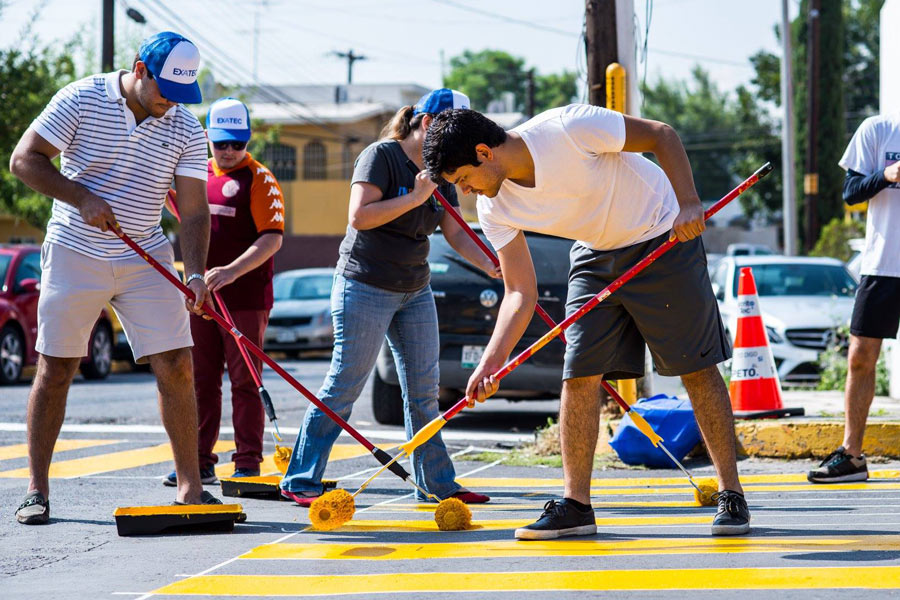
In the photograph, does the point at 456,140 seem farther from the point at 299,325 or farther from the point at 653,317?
the point at 299,325

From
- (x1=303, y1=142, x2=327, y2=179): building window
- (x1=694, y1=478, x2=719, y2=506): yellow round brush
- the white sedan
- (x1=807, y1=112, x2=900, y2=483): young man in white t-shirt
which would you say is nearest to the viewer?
(x1=694, y1=478, x2=719, y2=506): yellow round brush

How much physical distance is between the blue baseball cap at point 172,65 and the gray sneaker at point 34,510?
176cm

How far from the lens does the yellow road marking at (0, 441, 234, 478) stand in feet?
23.1

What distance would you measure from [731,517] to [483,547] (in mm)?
923

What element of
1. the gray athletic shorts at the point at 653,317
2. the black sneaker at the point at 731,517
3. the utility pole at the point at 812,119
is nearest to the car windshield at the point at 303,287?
the utility pole at the point at 812,119

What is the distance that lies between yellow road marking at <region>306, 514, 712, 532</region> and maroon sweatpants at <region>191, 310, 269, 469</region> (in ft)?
4.88

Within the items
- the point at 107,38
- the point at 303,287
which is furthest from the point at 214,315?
the point at 107,38

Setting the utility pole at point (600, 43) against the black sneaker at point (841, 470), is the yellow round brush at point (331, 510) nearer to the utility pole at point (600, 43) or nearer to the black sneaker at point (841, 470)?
the black sneaker at point (841, 470)

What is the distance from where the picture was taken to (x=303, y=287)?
22.0 metres

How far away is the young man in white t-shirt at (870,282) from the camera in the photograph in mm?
6258

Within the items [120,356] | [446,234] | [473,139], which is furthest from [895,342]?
[120,356]

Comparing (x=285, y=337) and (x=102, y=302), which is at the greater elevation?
(x=102, y=302)

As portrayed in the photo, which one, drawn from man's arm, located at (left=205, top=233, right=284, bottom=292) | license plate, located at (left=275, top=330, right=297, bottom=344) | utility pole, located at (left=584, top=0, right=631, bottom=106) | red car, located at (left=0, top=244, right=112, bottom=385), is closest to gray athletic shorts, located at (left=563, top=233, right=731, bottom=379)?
man's arm, located at (left=205, top=233, right=284, bottom=292)

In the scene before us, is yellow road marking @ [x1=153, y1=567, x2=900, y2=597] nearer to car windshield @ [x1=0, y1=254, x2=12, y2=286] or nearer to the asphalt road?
the asphalt road
